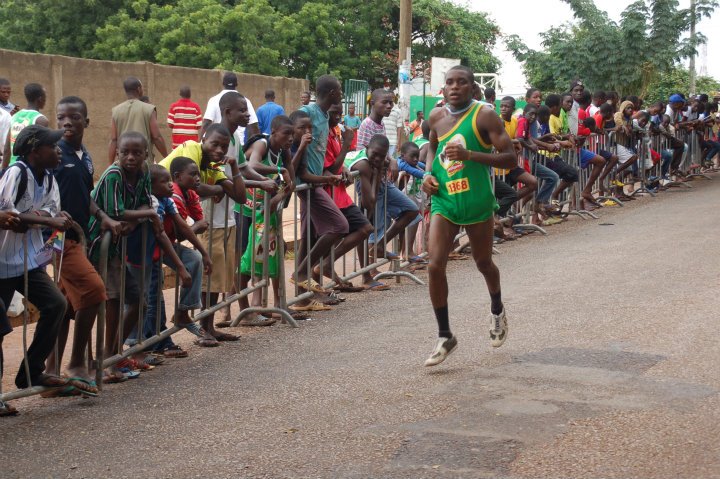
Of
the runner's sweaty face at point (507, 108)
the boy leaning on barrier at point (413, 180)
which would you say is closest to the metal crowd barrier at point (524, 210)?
the runner's sweaty face at point (507, 108)

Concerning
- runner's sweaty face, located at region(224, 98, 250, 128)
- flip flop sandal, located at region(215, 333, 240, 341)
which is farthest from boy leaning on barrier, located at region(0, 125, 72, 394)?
runner's sweaty face, located at region(224, 98, 250, 128)

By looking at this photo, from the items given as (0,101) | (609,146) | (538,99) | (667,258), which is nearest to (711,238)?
(667,258)

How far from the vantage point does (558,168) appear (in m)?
16.1

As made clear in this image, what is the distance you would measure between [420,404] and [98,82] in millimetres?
15622

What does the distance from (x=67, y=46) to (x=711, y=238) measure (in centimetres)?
2842

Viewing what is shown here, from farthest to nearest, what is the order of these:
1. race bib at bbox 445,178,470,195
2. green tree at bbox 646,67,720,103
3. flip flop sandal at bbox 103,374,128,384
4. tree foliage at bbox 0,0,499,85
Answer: green tree at bbox 646,67,720,103 < tree foliage at bbox 0,0,499,85 < race bib at bbox 445,178,470,195 < flip flop sandal at bbox 103,374,128,384

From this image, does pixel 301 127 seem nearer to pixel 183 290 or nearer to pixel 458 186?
pixel 183 290

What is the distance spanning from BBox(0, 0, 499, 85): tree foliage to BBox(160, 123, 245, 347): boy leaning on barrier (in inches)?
1056

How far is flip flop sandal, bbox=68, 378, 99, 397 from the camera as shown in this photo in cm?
641

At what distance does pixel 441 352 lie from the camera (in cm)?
720

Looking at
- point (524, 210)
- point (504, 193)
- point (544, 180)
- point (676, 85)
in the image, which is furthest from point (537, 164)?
point (676, 85)

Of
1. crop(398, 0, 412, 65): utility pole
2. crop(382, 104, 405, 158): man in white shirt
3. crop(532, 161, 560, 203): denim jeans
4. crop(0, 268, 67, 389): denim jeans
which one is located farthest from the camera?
crop(398, 0, 412, 65): utility pole

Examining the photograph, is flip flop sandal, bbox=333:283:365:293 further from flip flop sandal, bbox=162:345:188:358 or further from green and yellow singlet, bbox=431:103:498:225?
green and yellow singlet, bbox=431:103:498:225

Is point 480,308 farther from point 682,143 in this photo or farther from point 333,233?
point 682,143
